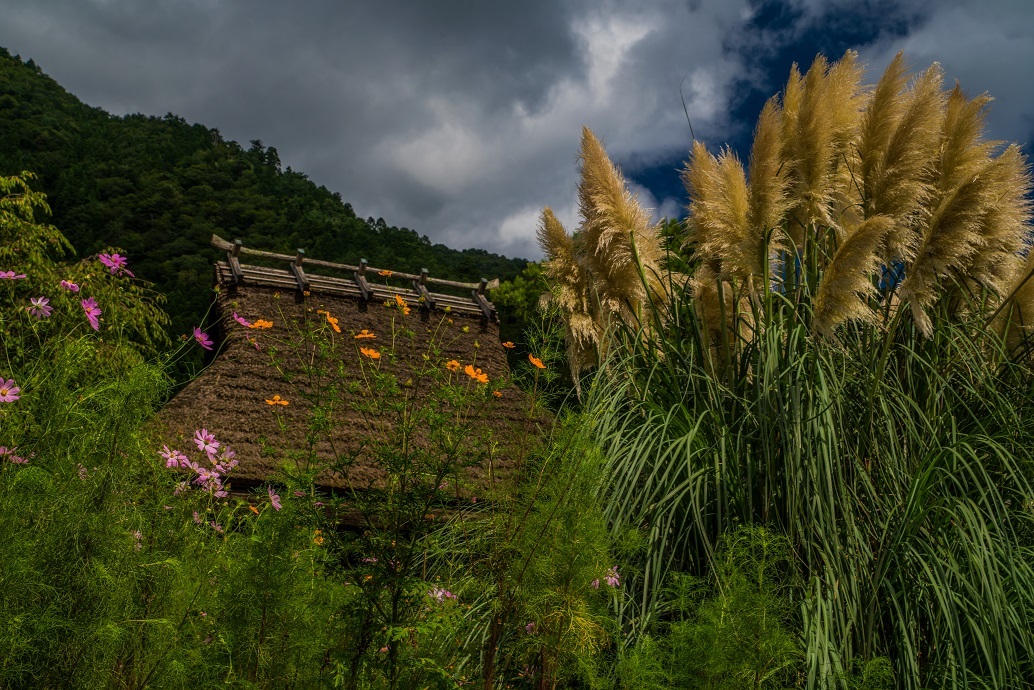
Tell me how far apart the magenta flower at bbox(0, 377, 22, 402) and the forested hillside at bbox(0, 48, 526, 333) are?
9383 mm

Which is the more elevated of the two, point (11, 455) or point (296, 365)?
point (296, 365)

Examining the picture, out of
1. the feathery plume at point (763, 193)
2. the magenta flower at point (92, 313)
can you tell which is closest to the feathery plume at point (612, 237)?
the feathery plume at point (763, 193)

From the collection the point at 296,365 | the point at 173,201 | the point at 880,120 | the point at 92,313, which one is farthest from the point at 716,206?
the point at 173,201

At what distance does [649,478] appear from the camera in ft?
7.66

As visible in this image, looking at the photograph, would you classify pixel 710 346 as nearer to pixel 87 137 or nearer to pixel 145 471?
pixel 145 471

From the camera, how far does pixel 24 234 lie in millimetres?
7812

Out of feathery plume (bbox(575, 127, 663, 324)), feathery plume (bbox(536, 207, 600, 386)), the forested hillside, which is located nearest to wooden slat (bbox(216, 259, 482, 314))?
the forested hillside

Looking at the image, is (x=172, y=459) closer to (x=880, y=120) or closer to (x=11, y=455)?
(x=11, y=455)

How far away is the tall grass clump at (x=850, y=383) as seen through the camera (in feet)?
7.11

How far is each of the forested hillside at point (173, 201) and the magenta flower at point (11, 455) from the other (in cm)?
946

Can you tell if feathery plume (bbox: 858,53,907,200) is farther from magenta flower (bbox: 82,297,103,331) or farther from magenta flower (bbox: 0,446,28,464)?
magenta flower (bbox: 0,446,28,464)

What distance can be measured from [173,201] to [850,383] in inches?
604

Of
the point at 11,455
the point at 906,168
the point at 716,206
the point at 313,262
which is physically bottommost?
the point at 11,455

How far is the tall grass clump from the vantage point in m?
2.17
